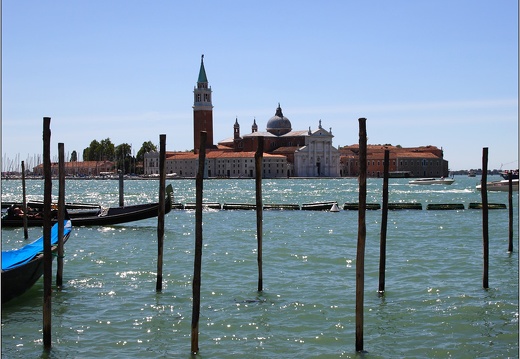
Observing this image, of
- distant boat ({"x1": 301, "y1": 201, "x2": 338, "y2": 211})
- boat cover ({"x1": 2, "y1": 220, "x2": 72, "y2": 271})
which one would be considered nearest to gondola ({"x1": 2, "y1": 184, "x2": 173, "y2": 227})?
boat cover ({"x1": 2, "y1": 220, "x2": 72, "y2": 271})

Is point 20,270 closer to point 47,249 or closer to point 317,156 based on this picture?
point 47,249

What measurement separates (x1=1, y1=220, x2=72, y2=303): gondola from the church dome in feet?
251

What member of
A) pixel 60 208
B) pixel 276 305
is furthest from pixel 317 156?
pixel 276 305

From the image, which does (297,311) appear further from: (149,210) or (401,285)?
(149,210)

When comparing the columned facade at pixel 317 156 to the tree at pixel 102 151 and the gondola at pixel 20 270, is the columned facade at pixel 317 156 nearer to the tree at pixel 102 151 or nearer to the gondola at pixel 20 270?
the tree at pixel 102 151

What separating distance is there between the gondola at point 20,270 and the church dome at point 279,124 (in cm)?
7638

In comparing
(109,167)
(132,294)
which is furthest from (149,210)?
(109,167)

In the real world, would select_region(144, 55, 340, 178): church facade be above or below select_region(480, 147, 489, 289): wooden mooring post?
above

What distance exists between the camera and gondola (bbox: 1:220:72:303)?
7.58m

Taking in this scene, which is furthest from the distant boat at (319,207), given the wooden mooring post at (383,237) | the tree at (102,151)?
the tree at (102,151)

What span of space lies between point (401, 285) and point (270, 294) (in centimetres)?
162

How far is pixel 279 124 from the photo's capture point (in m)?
84.5

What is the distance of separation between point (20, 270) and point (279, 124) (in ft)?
253

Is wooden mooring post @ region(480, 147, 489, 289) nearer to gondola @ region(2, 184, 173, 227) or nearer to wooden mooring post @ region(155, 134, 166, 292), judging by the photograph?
wooden mooring post @ region(155, 134, 166, 292)
